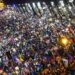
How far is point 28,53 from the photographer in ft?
84.6

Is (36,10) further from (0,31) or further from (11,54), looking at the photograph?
(11,54)

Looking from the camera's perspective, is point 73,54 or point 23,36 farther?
point 23,36

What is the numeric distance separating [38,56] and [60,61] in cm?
374

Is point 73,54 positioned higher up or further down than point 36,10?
further down

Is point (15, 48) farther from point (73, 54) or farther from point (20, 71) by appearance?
point (73, 54)

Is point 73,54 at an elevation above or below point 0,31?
below

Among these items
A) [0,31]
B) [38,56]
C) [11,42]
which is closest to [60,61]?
[38,56]

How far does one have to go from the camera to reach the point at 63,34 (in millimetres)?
28344

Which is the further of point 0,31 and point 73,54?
point 0,31

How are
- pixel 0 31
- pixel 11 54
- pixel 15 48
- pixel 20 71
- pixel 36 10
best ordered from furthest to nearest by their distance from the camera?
1. pixel 36 10
2. pixel 0 31
3. pixel 15 48
4. pixel 11 54
5. pixel 20 71

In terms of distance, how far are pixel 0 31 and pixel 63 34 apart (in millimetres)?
15495

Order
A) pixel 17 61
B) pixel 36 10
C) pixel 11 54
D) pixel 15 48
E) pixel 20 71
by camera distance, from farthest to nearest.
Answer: pixel 36 10 < pixel 15 48 < pixel 11 54 < pixel 17 61 < pixel 20 71

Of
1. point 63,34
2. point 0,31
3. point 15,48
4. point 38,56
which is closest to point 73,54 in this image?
point 38,56

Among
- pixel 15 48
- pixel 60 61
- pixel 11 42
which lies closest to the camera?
pixel 60 61
